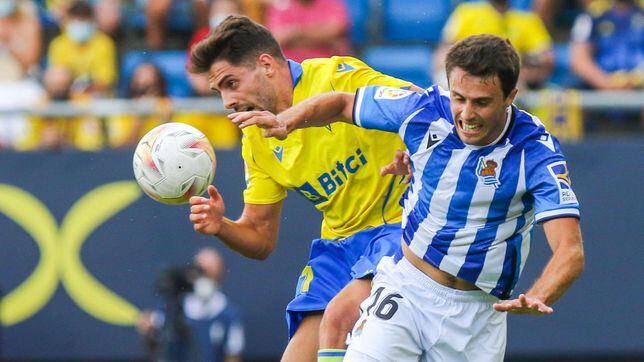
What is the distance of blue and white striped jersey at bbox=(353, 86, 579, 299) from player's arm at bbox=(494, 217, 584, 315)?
220mm

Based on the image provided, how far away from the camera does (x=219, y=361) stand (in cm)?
1072

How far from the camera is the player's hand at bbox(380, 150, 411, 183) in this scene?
5.89 meters

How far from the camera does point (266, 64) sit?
20.7 ft

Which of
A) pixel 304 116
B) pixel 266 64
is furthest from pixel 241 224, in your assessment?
pixel 304 116

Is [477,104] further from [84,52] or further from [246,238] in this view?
[84,52]

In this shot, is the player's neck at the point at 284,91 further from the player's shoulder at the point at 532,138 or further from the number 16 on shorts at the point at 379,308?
the player's shoulder at the point at 532,138

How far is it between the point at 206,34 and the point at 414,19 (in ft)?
7.48

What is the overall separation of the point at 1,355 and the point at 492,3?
5.48 metres

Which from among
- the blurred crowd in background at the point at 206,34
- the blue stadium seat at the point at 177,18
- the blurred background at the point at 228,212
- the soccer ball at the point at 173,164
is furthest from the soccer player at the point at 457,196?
the blue stadium seat at the point at 177,18

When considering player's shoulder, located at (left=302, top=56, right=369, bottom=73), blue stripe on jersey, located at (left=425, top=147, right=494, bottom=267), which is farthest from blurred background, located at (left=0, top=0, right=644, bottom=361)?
blue stripe on jersey, located at (left=425, top=147, right=494, bottom=267)

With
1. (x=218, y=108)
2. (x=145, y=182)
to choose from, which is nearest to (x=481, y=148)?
(x=145, y=182)

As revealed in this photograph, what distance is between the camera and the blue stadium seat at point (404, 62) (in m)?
11.5

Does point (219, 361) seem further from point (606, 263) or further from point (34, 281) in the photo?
point (606, 263)

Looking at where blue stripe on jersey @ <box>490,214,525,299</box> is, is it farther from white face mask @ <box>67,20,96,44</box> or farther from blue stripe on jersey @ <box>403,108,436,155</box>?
white face mask @ <box>67,20,96,44</box>
